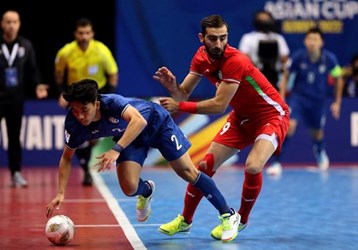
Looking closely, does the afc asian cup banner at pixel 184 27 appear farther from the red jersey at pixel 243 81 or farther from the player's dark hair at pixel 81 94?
the player's dark hair at pixel 81 94

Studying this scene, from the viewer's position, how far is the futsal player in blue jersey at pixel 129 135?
7.83 metres

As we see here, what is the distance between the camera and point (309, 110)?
15438 mm

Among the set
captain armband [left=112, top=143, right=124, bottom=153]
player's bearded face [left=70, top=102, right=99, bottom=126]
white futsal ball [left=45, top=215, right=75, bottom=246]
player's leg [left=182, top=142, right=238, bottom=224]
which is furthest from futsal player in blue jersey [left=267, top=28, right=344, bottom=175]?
captain armband [left=112, top=143, right=124, bottom=153]

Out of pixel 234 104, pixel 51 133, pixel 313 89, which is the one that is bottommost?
pixel 51 133

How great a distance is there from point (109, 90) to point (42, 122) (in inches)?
107

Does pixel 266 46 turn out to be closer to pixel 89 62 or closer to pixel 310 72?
pixel 310 72

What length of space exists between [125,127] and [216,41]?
1114 mm

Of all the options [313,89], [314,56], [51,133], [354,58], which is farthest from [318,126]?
[51,133]

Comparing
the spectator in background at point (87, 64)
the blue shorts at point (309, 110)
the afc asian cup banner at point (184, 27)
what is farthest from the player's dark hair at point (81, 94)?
the afc asian cup banner at point (184, 27)

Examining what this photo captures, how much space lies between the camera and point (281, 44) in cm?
1598

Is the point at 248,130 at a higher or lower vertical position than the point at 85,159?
higher

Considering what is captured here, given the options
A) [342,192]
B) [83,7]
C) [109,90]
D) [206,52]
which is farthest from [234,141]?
[83,7]

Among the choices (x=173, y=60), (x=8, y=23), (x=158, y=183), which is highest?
(x=8, y=23)

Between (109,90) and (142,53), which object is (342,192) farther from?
(142,53)
